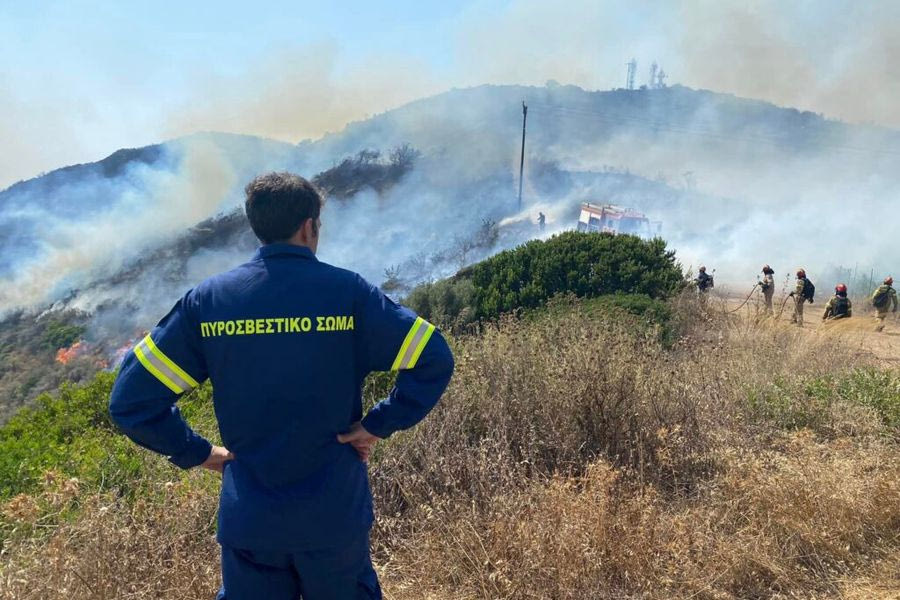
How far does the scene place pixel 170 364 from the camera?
5.47 ft

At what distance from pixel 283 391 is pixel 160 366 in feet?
1.08

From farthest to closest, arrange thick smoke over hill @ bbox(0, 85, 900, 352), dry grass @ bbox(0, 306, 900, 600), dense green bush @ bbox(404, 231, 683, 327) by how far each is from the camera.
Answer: thick smoke over hill @ bbox(0, 85, 900, 352) → dense green bush @ bbox(404, 231, 683, 327) → dry grass @ bbox(0, 306, 900, 600)

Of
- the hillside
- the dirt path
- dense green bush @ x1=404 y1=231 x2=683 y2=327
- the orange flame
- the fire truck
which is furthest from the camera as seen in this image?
the hillside

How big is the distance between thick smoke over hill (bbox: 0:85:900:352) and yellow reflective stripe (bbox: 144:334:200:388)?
29.0m

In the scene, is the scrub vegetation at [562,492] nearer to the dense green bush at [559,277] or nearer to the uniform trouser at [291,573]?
the uniform trouser at [291,573]

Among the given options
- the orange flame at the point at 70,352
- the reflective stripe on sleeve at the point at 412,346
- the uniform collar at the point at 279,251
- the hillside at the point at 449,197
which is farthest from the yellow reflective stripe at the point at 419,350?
the orange flame at the point at 70,352

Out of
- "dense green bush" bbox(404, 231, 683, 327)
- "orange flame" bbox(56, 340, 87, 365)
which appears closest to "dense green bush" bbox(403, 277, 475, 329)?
"dense green bush" bbox(404, 231, 683, 327)

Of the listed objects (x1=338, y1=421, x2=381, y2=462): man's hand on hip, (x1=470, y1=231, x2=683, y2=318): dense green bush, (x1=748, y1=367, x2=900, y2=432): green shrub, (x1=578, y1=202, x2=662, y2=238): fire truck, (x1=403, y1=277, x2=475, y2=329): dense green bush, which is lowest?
(x1=748, y1=367, x2=900, y2=432): green shrub

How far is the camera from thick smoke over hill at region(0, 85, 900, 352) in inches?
1320

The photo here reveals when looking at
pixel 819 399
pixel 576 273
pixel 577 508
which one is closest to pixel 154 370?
pixel 577 508

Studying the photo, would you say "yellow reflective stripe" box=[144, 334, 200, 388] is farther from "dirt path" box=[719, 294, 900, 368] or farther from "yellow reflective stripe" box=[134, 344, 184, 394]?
"dirt path" box=[719, 294, 900, 368]

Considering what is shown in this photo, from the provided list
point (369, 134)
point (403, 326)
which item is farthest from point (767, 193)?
point (403, 326)

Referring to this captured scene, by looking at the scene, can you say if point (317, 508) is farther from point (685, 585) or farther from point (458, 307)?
point (458, 307)

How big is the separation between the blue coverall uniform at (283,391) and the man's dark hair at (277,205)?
0.17 feet
